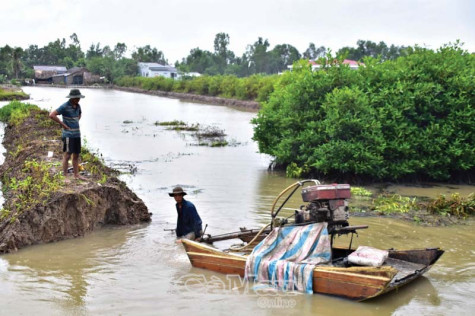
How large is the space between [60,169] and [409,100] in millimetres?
9432

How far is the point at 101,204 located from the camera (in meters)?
10.3

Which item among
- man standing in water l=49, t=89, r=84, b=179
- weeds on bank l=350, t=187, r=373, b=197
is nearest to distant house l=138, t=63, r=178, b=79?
weeds on bank l=350, t=187, r=373, b=197

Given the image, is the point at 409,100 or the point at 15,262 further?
the point at 409,100

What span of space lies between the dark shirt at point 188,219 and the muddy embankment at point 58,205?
186cm

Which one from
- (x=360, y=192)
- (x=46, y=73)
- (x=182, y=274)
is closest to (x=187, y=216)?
(x=182, y=274)

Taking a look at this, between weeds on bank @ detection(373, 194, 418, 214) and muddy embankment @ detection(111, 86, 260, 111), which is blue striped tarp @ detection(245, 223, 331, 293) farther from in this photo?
muddy embankment @ detection(111, 86, 260, 111)

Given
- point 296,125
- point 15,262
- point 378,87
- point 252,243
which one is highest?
point 378,87

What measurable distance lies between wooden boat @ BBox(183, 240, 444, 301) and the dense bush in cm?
682

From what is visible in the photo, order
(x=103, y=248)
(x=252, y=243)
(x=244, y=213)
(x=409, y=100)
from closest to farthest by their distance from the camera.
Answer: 1. (x=252, y=243)
2. (x=103, y=248)
3. (x=244, y=213)
4. (x=409, y=100)

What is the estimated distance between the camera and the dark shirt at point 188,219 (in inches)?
353

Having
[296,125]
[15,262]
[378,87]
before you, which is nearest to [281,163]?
[296,125]

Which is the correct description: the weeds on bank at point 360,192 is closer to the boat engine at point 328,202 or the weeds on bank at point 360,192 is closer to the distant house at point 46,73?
the boat engine at point 328,202

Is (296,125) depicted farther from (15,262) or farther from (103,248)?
(15,262)

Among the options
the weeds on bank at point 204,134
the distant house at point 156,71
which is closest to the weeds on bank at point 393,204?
the weeds on bank at point 204,134
